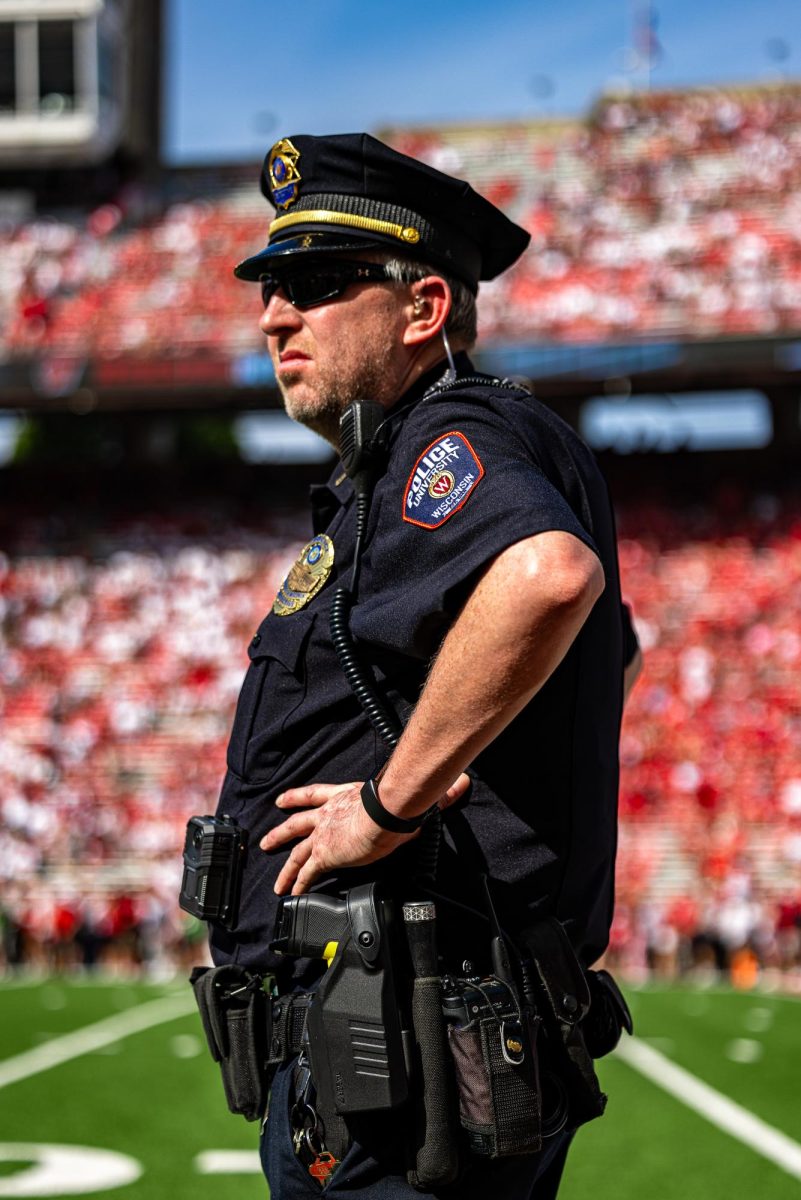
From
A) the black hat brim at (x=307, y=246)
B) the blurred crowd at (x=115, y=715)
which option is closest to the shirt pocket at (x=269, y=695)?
the black hat brim at (x=307, y=246)

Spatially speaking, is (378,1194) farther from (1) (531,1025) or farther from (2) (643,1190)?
(2) (643,1190)

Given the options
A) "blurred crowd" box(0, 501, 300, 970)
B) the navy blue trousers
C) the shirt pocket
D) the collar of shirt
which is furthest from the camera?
"blurred crowd" box(0, 501, 300, 970)

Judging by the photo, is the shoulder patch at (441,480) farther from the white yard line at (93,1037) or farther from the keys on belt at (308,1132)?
the white yard line at (93,1037)

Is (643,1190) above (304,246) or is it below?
below

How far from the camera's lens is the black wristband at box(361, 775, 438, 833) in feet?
6.93

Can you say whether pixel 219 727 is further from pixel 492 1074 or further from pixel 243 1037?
pixel 492 1074

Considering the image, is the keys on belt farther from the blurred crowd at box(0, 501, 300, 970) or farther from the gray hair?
the blurred crowd at box(0, 501, 300, 970)

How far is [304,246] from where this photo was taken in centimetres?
248

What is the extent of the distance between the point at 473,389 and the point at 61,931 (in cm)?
1873

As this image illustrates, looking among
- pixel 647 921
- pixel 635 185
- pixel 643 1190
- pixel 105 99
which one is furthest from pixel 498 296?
pixel 643 1190

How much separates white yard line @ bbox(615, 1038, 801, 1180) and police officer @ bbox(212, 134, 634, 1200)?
4.82m

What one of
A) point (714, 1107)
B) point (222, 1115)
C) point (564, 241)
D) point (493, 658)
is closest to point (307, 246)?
point (493, 658)

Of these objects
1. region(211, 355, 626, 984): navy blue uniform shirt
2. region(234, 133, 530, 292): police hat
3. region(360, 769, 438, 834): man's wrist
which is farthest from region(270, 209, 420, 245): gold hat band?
region(360, 769, 438, 834): man's wrist

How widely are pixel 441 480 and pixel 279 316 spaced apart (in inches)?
21.7
